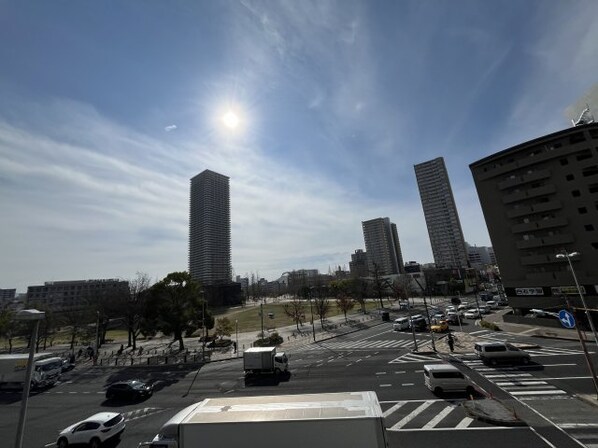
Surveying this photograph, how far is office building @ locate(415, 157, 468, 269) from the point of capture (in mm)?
169125

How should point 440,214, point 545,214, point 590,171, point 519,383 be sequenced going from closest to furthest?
point 519,383
point 590,171
point 545,214
point 440,214

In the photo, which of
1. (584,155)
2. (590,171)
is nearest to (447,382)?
(590,171)

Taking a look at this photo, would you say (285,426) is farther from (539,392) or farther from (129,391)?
(129,391)

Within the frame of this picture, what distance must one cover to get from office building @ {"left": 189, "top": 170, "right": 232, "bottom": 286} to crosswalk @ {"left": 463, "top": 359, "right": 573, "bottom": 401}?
165531 millimetres

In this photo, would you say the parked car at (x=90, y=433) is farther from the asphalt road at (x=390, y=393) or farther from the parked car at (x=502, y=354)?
the parked car at (x=502, y=354)

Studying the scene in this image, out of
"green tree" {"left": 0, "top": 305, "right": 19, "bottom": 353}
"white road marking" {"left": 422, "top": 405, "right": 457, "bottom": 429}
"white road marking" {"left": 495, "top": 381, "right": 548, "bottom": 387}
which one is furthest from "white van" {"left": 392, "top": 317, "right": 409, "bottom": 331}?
"green tree" {"left": 0, "top": 305, "right": 19, "bottom": 353}

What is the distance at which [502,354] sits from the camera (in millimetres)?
29078

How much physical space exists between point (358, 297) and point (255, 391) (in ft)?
242

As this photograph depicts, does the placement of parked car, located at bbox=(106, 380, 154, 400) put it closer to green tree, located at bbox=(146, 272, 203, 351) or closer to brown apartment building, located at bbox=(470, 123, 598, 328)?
green tree, located at bbox=(146, 272, 203, 351)

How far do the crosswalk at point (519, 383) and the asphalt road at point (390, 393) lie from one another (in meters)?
0.06

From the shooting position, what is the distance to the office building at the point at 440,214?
6658 inches

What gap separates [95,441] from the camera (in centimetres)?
1744

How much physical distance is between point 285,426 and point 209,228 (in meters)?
183

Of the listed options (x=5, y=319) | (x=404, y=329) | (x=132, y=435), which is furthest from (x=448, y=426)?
(x=5, y=319)
